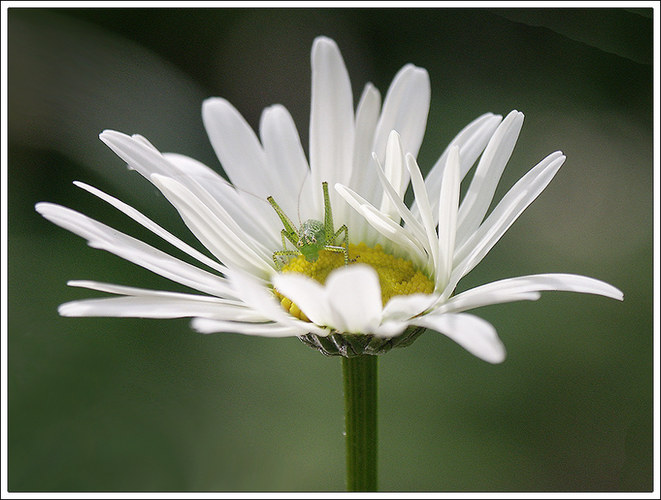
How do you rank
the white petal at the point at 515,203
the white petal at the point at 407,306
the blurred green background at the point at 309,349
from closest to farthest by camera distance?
the white petal at the point at 407,306
the white petal at the point at 515,203
the blurred green background at the point at 309,349

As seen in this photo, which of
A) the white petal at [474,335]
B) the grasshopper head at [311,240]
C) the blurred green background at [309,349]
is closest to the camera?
the white petal at [474,335]

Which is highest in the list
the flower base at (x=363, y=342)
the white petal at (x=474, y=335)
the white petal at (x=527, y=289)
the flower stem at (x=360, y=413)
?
the white petal at (x=527, y=289)

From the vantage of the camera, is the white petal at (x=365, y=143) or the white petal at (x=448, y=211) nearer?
the white petal at (x=448, y=211)

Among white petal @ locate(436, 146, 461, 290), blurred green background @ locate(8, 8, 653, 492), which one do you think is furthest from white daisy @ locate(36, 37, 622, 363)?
blurred green background @ locate(8, 8, 653, 492)

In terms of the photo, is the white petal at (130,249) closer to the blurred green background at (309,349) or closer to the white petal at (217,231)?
the white petal at (217,231)

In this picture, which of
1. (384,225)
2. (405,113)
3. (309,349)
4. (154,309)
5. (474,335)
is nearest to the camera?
(474,335)

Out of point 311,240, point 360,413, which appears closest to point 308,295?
point 360,413

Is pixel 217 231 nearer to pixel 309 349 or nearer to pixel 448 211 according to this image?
pixel 448 211

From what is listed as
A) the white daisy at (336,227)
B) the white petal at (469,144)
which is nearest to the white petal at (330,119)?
the white daisy at (336,227)

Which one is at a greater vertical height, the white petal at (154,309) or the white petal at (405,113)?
the white petal at (405,113)
